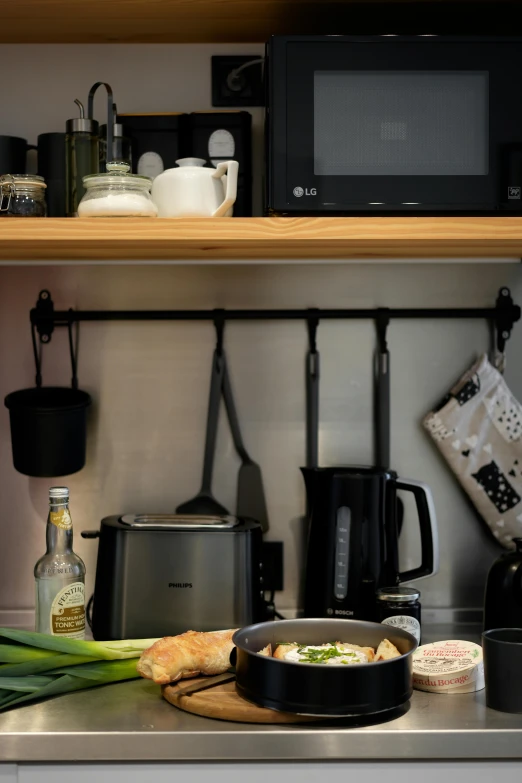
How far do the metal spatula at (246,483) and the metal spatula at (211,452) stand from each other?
0.01m

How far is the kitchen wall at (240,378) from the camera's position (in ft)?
5.94

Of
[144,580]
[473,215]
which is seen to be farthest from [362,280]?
[144,580]

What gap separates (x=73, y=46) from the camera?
181 cm

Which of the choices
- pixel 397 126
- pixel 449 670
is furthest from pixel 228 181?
pixel 449 670

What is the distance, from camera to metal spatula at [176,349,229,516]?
5.86 feet

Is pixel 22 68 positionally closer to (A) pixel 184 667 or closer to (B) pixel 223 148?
(B) pixel 223 148

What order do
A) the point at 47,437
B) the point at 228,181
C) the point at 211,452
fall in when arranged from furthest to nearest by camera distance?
the point at 211,452
the point at 47,437
the point at 228,181

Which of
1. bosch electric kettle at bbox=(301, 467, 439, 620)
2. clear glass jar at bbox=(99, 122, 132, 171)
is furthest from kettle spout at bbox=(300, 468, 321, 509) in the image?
clear glass jar at bbox=(99, 122, 132, 171)

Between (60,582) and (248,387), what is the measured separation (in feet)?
1.81

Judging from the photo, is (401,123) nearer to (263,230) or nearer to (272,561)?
(263,230)

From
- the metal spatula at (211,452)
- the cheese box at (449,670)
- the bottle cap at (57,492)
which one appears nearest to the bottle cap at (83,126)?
the metal spatula at (211,452)

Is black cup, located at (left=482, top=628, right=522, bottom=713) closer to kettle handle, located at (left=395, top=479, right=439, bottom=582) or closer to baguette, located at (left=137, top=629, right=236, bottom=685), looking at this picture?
kettle handle, located at (left=395, top=479, right=439, bottom=582)

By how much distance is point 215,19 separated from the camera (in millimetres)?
1656

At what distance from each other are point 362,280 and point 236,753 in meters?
0.96
